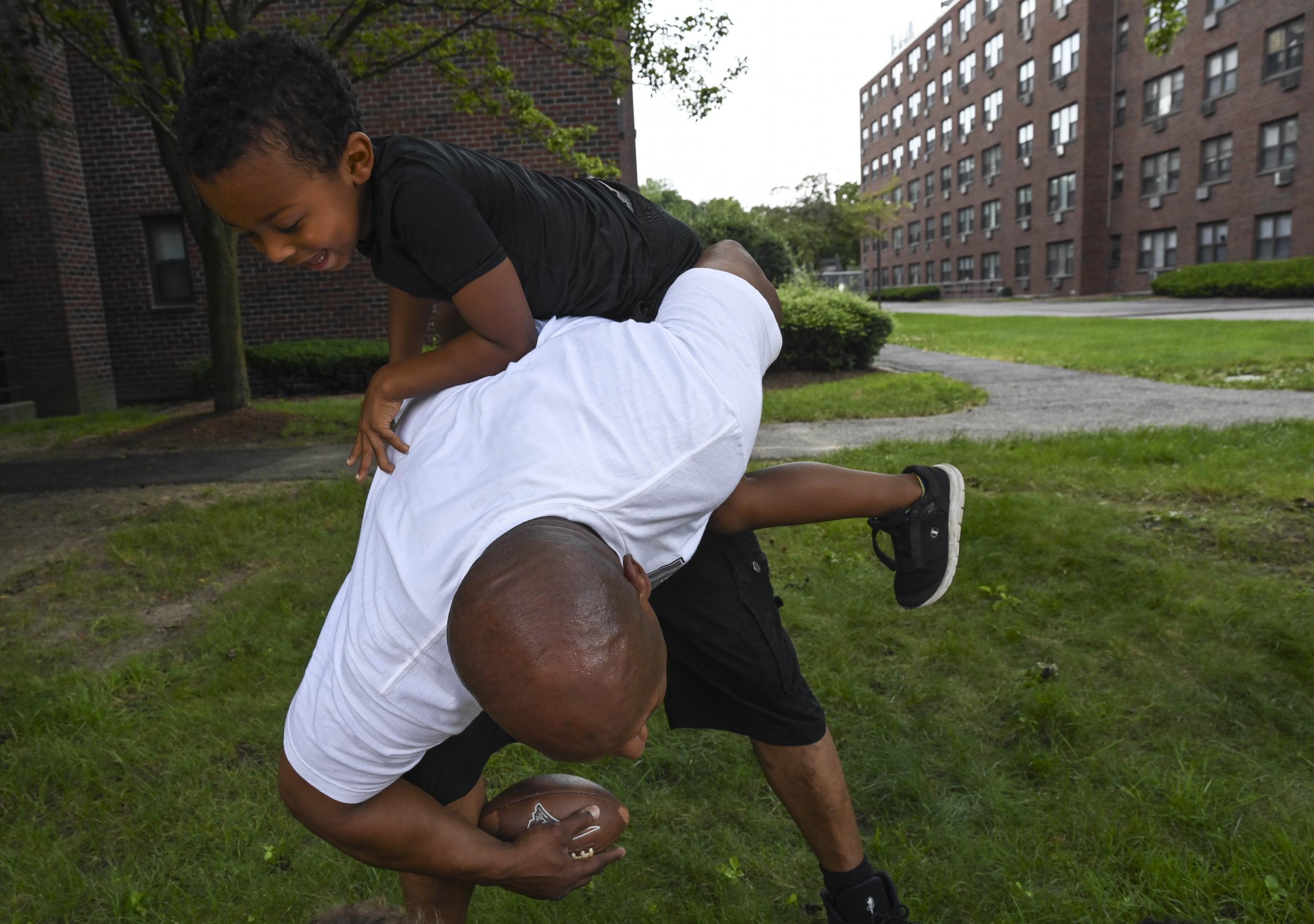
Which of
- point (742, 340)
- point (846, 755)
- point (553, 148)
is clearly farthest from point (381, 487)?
point (553, 148)

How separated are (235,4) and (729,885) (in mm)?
9973

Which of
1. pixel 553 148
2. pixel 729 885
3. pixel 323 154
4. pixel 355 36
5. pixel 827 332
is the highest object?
pixel 355 36

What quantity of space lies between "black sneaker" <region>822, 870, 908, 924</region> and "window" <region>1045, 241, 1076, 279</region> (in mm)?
50134

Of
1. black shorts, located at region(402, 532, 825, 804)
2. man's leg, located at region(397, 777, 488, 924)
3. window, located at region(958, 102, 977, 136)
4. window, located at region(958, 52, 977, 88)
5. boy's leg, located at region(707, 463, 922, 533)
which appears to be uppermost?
window, located at region(958, 52, 977, 88)

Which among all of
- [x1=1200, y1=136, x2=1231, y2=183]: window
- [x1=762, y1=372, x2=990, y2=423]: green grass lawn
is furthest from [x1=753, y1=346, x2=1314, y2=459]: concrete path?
[x1=1200, y1=136, x2=1231, y2=183]: window

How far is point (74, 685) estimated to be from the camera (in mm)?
3883

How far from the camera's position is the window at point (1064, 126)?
46375 millimetres

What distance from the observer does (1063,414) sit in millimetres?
9180

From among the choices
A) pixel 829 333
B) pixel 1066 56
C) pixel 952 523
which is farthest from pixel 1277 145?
pixel 952 523

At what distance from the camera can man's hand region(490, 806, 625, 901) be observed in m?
1.62

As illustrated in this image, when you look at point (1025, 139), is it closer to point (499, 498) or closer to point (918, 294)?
point (918, 294)

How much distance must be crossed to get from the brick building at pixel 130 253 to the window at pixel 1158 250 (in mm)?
34664

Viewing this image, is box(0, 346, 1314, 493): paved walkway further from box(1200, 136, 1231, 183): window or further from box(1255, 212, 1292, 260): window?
box(1200, 136, 1231, 183): window

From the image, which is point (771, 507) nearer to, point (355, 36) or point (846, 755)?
point (846, 755)
